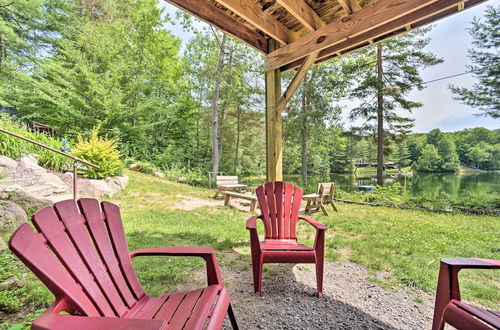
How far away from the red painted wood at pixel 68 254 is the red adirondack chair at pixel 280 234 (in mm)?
1146

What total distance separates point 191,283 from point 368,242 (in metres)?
2.56

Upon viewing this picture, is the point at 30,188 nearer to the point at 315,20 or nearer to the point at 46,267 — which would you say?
the point at 46,267

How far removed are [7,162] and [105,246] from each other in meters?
4.99

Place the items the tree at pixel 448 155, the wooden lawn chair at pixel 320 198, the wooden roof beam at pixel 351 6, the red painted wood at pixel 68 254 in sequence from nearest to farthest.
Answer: the red painted wood at pixel 68 254 < the wooden roof beam at pixel 351 6 < the wooden lawn chair at pixel 320 198 < the tree at pixel 448 155

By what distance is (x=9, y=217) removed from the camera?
8.84 ft

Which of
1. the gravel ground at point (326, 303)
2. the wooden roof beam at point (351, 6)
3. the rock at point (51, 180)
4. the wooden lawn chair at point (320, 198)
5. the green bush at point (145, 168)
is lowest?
the gravel ground at point (326, 303)

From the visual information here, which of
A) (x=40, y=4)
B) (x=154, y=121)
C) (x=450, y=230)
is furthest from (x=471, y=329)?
(x=40, y=4)

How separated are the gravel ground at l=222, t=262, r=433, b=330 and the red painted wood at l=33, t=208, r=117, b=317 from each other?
3.14ft

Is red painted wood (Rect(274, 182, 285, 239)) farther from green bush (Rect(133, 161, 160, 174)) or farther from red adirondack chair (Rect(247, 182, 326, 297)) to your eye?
green bush (Rect(133, 161, 160, 174))

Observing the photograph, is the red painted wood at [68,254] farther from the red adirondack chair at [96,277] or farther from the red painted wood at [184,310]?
the red painted wood at [184,310]

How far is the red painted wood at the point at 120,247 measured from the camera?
124 cm

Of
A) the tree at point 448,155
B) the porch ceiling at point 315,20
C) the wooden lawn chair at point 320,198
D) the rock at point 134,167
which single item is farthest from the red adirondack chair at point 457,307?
the tree at point 448,155

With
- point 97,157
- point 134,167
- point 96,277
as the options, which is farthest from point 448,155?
point 134,167

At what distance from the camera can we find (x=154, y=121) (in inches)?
457
